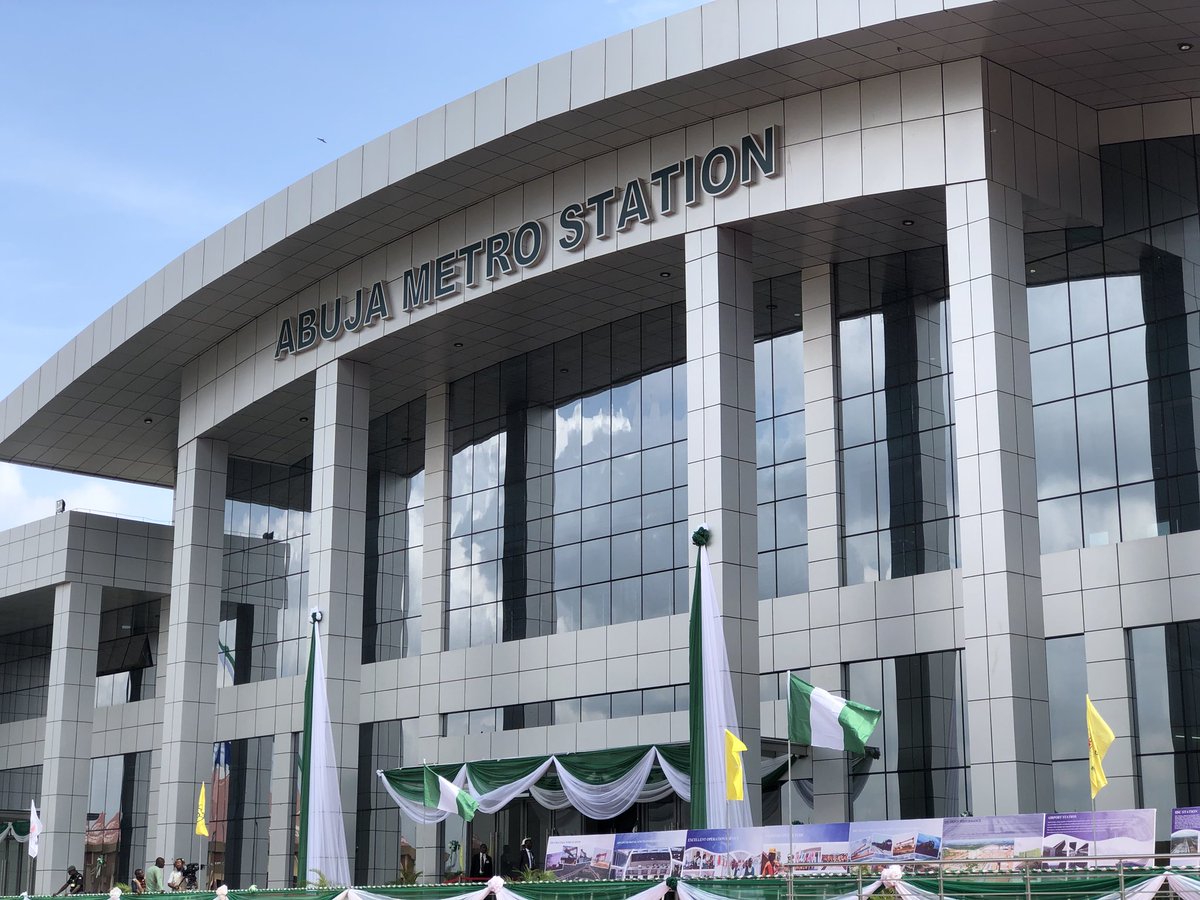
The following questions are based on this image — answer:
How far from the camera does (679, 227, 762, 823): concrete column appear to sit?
2950cm

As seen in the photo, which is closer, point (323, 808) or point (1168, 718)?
point (1168, 718)

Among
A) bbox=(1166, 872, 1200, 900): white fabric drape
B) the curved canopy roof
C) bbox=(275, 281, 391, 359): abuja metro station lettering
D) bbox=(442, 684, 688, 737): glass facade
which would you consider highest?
the curved canopy roof

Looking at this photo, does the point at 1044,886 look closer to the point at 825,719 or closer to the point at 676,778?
the point at 825,719

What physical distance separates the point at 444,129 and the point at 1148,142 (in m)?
14.6

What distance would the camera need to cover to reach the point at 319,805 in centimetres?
3622

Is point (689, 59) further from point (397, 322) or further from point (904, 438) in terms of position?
point (397, 322)

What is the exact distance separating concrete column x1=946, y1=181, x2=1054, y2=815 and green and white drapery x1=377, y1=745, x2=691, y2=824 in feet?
23.5

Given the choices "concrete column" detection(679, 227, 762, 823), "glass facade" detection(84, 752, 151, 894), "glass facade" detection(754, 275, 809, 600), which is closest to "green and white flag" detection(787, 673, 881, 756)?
"concrete column" detection(679, 227, 762, 823)

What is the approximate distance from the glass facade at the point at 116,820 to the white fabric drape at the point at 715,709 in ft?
97.9

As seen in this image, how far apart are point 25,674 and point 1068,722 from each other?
45890 millimetres

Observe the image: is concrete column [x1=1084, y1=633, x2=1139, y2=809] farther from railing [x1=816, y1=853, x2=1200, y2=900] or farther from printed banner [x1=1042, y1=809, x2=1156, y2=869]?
railing [x1=816, y1=853, x2=1200, y2=900]

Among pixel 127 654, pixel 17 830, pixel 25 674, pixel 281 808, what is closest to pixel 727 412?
pixel 281 808

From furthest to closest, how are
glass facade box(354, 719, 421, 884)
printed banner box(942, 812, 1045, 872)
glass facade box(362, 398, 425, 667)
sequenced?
glass facade box(362, 398, 425, 667) → glass facade box(354, 719, 421, 884) → printed banner box(942, 812, 1045, 872)

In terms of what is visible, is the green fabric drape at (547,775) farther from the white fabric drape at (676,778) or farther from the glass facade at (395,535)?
the glass facade at (395,535)
